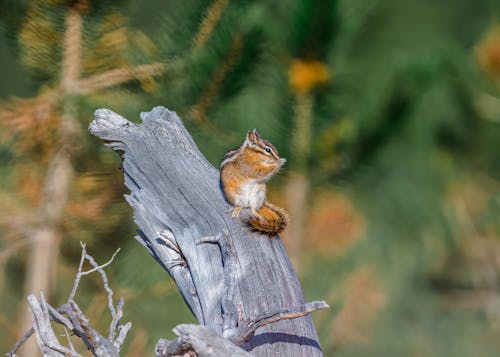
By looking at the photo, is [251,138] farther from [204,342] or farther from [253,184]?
[204,342]

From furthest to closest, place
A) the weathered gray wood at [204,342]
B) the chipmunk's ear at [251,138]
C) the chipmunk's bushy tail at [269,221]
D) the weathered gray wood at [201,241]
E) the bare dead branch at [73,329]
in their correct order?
the chipmunk's ear at [251,138] < the chipmunk's bushy tail at [269,221] < the weathered gray wood at [201,241] < the bare dead branch at [73,329] < the weathered gray wood at [204,342]

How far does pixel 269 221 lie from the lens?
2852 mm

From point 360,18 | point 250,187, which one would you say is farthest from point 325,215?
point 250,187

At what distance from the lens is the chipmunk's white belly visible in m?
2.90

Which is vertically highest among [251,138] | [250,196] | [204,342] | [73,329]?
[251,138]

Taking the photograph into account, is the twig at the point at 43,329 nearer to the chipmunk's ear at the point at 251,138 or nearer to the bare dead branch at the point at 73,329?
the bare dead branch at the point at 73,329

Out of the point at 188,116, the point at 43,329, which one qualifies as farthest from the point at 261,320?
the point at 188,116

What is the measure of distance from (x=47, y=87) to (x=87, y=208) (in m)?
0.59

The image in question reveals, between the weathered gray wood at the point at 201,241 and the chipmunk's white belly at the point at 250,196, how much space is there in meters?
0.07

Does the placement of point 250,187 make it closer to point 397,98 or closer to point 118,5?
point 118,5

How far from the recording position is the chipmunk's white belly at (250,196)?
2.90 meters

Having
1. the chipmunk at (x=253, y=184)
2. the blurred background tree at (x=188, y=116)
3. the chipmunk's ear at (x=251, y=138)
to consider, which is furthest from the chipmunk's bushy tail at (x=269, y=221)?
the blurred background tree at (x=188, y=116)

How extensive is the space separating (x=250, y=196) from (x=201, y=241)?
23cm

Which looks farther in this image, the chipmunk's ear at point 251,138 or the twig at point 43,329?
the chipmunk's ear at point 251,138
